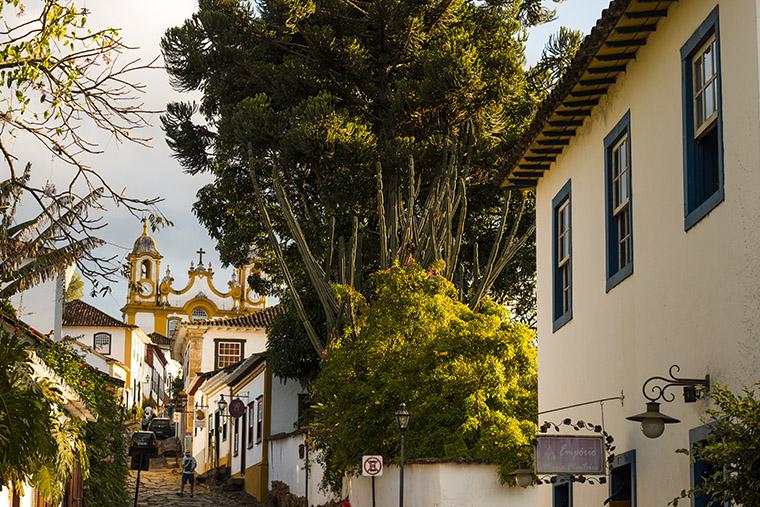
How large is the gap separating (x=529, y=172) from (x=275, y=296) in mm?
20358

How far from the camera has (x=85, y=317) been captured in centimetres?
8544

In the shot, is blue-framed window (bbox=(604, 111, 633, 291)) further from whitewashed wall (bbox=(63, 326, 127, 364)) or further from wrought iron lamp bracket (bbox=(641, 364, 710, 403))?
whitewashed wall (bbox=(63, 326, 127, 364))

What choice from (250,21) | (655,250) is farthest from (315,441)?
(655,250)

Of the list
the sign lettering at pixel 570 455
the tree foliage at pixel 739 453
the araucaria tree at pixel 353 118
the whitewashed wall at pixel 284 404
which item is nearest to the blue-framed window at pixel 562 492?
the sign lettering at pixel 570 455

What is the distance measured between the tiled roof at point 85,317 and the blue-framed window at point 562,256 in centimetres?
7011

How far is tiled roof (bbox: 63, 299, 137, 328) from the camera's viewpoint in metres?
84.6

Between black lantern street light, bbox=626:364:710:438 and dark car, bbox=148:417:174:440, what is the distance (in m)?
60.0

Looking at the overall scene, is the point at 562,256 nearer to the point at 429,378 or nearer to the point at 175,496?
the point at 429,378

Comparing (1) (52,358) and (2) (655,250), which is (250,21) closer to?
(1) (52,358)

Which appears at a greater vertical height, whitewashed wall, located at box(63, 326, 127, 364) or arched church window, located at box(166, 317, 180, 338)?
arched church window, located at box(166, 317, 180, 338)

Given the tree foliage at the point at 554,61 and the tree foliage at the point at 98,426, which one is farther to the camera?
the tree foliage at the point at 554,61

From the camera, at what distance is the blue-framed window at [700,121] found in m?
11.1

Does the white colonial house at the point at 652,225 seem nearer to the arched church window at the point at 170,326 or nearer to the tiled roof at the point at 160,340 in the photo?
the tiled roof at the point at 160,340

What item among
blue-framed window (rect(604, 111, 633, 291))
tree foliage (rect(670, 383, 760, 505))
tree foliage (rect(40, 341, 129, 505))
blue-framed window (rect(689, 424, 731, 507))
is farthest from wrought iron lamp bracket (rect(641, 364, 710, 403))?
tree foliage (rect(40, 341, 129, 505))
